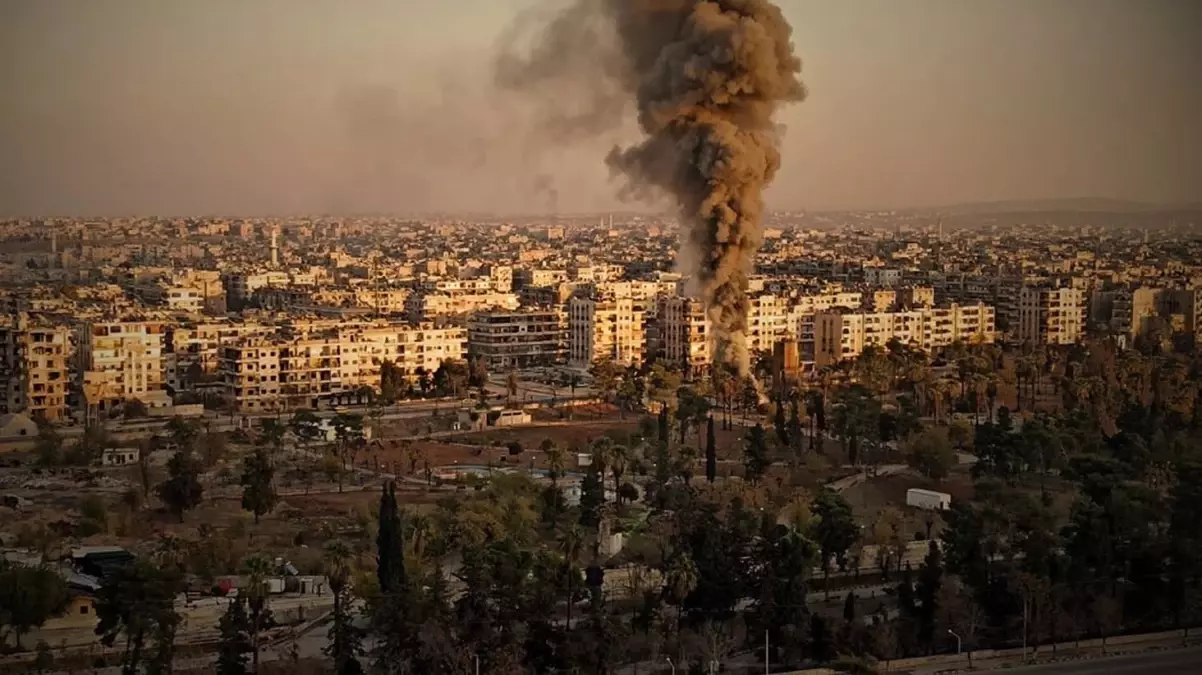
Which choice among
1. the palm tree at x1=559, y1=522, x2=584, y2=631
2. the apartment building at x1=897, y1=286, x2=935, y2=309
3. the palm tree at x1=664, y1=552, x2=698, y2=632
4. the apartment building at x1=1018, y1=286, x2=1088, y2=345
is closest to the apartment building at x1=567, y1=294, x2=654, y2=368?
the apartment building at x1=897, y1=286, x2=935, y2=309

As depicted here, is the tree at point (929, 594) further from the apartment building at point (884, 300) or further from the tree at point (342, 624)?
the apartment building at point (884, 300)

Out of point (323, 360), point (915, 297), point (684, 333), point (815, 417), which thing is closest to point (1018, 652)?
point (815, 417)

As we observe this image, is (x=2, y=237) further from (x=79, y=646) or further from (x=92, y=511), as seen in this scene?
(x=79, y=646)

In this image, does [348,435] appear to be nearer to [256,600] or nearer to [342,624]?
[256,600]

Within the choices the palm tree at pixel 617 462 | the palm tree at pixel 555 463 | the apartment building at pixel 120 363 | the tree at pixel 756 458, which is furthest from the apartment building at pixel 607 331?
the palm tree at pixel 617 462

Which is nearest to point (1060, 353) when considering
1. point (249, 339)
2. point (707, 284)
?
point (707, 284)

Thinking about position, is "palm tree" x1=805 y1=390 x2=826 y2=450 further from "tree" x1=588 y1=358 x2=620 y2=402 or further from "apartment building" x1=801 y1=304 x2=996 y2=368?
"apartment building" x1=801 y1=304 x2=996 y2=368

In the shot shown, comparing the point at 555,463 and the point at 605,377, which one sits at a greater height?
the point at 605,377
